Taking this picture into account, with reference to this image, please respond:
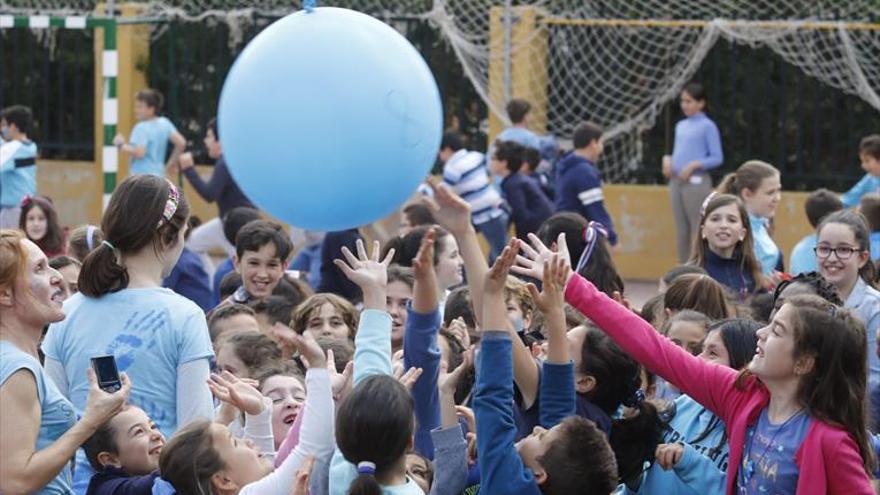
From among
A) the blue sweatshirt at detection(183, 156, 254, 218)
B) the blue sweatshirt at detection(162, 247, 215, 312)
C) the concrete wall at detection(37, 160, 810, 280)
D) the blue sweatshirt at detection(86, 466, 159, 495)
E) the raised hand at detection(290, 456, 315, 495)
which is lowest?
the concrete wall at detection(37, 160, 810, 280)

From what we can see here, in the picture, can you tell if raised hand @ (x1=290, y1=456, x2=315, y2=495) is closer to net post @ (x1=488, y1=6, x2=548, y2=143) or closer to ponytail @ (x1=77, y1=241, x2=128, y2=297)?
ponytail @ (x1=77, y1=241, x2=128, y2=297)

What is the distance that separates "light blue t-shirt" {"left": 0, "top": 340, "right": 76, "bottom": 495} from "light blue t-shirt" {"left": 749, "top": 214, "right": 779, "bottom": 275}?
185 inches

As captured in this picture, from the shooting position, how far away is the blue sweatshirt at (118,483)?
4.12 metres

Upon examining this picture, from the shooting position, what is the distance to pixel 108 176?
12.8 m

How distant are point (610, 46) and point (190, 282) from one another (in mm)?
8257

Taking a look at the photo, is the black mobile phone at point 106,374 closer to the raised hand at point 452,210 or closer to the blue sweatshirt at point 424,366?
the blue sweatshirt at point 424,366

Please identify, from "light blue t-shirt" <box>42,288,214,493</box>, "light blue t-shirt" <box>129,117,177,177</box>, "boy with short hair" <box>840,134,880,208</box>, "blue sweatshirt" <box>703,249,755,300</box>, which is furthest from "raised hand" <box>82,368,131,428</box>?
"light blue t-shirt" <box>129,117,177,177</box>

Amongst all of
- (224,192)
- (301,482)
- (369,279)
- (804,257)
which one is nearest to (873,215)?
(804,257)

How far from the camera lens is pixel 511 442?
156 inches

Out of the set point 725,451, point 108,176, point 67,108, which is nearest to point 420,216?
point 108,176

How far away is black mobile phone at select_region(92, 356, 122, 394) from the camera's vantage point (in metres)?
3.98

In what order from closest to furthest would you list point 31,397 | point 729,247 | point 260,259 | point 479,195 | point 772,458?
point 31,397 < point 772,458 < point 260,259 < point 729,247 < point 479,195

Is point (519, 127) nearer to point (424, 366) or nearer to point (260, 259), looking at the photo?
point (260, 259)

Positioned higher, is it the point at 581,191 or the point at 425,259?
the point at 425,259
